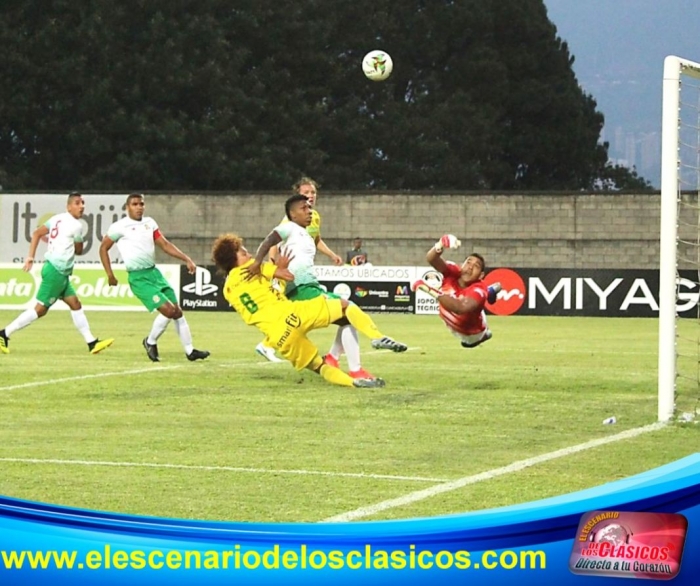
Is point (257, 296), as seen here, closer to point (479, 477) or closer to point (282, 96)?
point (479, 477)

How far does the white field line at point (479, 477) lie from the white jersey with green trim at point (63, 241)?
9715mm

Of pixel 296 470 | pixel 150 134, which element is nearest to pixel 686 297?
pixel 296 470

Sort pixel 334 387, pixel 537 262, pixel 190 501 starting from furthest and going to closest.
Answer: pixel 537 262
pixel 334 387
pixel 190 501

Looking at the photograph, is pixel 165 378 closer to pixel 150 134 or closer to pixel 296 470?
pixel 296 470

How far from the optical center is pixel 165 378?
1400 cm

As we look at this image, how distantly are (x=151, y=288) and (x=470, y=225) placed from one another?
78.3 feet

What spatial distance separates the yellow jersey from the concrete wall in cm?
2559

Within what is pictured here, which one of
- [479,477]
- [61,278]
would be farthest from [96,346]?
[479,477]

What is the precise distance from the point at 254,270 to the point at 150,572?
1126 cm

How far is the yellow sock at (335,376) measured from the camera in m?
13.1

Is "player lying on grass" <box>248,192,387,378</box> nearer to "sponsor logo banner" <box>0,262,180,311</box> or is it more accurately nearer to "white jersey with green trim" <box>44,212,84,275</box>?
"white jersey with green trim" <box>44,212,84,275</box>

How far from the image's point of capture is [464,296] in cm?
1502

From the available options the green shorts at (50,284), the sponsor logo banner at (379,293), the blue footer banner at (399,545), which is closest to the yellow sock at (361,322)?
the green shorts at (50,284)

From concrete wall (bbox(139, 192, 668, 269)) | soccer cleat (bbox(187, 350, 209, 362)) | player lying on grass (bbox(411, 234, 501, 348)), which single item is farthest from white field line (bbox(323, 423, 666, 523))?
concrete wall (bbox(139, 192, 668, 269))
